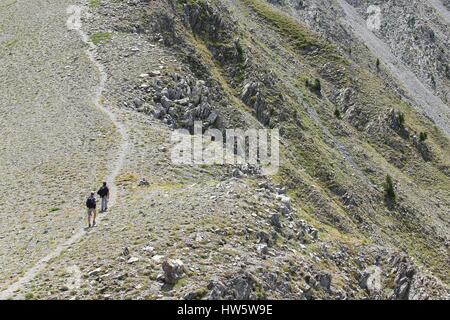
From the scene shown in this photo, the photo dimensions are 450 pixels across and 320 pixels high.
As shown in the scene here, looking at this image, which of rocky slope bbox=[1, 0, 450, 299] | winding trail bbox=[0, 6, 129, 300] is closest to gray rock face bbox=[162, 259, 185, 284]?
rocky slope bbox=[1, 0, 450, 299]

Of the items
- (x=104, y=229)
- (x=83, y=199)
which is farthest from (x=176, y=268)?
(x=83, y=199)

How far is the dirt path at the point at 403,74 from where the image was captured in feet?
455

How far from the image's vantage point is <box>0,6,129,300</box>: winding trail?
2872cm

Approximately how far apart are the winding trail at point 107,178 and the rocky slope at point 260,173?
56 cm

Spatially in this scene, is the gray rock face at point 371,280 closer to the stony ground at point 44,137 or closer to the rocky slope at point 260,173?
the rocky slope at point 260,173

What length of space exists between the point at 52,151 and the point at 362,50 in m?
110

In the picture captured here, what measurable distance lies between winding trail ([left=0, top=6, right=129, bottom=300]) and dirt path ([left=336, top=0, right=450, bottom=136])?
267ft

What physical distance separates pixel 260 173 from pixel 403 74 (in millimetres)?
111417

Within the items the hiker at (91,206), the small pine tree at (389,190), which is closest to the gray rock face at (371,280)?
the hiker at (91,206)

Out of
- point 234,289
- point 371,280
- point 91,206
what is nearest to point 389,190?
point 371,280

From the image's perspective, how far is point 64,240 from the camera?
113ft

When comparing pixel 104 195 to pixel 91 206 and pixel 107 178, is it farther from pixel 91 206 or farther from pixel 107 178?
pixel 107 178

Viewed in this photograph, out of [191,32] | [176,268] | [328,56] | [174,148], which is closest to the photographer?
[176,268]

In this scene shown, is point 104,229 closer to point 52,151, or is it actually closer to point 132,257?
point 132,257
